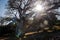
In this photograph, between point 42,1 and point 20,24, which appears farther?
point 20,24

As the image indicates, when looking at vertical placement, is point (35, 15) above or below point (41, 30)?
above

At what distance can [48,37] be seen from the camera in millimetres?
16766

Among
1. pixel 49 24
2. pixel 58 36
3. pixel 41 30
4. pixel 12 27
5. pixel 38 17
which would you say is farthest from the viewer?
pixel 12 27

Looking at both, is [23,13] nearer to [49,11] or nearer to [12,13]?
[12,13]

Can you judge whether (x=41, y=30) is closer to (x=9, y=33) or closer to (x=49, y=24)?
(x=49, y=24)

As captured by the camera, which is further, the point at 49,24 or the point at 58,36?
the point at 49,24

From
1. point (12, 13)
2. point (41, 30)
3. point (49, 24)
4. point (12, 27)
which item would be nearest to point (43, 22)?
point (49, 24)

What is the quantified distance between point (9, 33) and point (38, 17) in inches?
270

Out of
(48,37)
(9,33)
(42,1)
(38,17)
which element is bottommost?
(9,33)

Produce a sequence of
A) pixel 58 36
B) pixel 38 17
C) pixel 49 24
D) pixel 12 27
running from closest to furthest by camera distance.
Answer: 1. pixel 58 36
2. pixel 38 17
3. pixel 49 24
4. pixel 12 27

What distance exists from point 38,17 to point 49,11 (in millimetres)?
1247

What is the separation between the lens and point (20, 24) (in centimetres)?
1866

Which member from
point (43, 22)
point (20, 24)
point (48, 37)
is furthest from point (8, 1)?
point (48, 37)

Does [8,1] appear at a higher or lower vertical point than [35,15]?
higher
